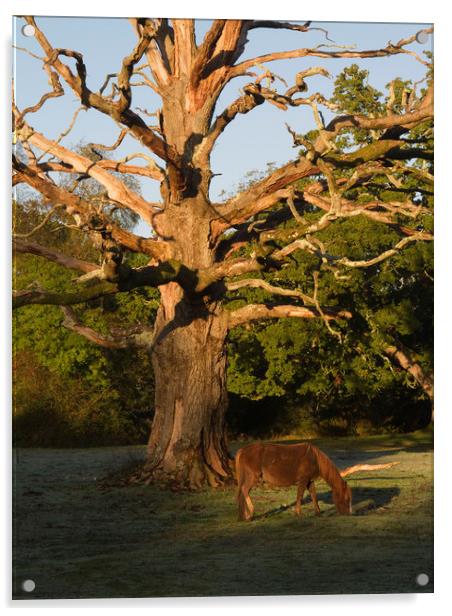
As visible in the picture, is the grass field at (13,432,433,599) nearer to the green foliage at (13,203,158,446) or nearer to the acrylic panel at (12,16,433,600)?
the acrylic panel at (12,16,433,600)

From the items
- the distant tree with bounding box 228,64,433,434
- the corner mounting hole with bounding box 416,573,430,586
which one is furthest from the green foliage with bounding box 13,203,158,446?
the corner mounting hole with bounding box 416,573,430,586

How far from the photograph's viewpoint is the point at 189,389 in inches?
678

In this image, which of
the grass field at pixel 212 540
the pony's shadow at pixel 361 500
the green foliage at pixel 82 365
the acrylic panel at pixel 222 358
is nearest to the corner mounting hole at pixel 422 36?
the acrylic panel at pixel 222 358

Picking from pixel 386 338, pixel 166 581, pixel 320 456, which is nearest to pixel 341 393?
pixel 386 338

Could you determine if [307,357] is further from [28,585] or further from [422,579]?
[28,585]

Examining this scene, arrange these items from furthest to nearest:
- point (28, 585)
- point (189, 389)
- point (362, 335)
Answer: point (362, 335) → point (189, 389) → point (28, 585)

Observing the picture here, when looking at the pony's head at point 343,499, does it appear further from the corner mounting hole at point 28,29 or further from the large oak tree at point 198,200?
the corner mounting hole at point 28,29

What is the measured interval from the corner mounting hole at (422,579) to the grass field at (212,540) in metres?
0.05

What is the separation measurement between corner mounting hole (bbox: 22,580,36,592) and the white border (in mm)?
138

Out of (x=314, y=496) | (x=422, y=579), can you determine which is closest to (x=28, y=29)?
(x=314, y=496)

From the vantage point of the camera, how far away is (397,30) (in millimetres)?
14219

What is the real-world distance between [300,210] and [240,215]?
61.9 inches

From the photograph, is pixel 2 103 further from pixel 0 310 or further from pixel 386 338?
pixel 386 338
